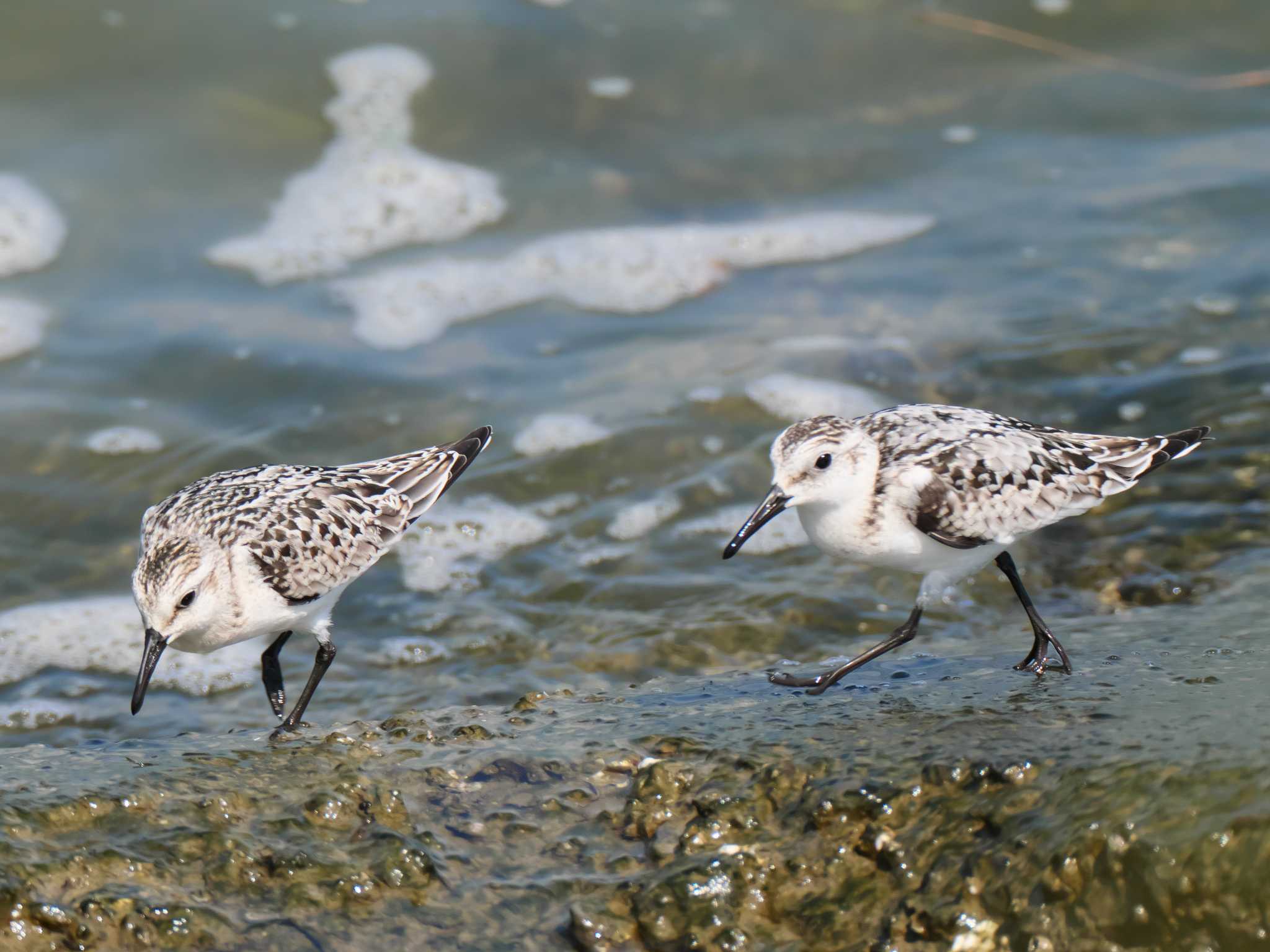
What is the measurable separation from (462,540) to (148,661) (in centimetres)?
316

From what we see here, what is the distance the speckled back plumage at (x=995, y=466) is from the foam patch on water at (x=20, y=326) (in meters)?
6.76

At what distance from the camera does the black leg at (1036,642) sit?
5203 millimetres

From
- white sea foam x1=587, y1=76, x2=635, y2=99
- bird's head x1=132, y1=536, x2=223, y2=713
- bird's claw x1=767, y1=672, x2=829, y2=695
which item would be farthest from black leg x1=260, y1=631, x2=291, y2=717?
white sea foam x1=587, y1=76, x2=635, y2=99

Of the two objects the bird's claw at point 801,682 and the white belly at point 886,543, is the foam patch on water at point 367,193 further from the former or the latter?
the white belly at point 886,543

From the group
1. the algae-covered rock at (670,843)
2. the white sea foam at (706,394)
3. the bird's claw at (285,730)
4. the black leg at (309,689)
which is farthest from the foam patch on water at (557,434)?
the algae-covered rock at (670,843)

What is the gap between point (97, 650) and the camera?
23.5 ft

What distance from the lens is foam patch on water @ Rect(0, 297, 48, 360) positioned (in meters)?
9.62

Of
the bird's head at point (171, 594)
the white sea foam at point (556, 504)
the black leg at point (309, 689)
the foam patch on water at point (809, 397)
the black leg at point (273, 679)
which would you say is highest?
the bird's head at point (171, 594)

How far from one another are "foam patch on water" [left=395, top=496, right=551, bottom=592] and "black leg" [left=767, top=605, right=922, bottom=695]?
2783mm

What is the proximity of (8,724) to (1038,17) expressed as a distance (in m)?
11.2

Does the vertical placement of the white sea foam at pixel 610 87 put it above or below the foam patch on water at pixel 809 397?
above

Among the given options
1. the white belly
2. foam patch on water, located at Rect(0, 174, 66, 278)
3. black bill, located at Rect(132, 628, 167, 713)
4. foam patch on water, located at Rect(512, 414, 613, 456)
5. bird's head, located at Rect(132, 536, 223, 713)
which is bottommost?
foam patch on water, located at Rect(512, 414, 613, 456)

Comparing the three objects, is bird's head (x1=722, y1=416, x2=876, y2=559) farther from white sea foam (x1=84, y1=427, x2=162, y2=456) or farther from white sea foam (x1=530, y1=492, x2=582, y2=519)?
white sea foam (x1=84, y1=427, x2=162, y2=456)

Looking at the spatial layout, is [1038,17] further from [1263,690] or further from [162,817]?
[162,817]
